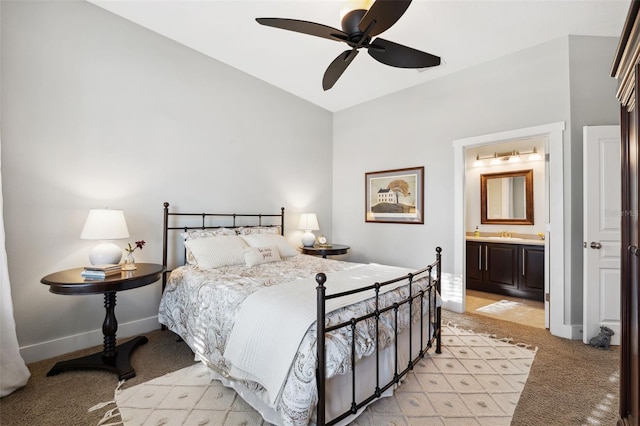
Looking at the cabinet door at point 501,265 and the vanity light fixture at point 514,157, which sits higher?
the vanity light fixture at point 514,157

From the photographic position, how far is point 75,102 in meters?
2.67

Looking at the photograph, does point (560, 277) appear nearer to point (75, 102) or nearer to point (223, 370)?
point (223, 370)

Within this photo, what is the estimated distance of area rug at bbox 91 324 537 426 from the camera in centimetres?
179

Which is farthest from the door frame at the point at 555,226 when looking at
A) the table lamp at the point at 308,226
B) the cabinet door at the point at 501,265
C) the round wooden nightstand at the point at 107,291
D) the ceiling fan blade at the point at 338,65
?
the round wooden nightstand at the point at 107,291

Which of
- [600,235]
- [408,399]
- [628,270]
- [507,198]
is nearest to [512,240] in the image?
[507,198]

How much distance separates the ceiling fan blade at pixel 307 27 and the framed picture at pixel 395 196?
2.60 metres

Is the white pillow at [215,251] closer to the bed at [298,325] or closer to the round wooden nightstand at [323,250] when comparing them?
the bed at [298,325]

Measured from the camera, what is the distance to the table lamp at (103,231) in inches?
93.5

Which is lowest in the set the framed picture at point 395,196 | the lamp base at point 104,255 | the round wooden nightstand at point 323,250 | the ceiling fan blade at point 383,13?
the round wooden nightstand at point 323,250

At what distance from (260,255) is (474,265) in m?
3.79

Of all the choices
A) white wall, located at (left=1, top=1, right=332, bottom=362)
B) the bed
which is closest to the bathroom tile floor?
the bed

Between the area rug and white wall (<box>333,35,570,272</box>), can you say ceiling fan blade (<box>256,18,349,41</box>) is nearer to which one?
white wall (<box>333,35,570,272</box>)

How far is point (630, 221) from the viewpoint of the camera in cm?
139

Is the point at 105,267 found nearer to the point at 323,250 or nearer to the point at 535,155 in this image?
the point at 323,250
